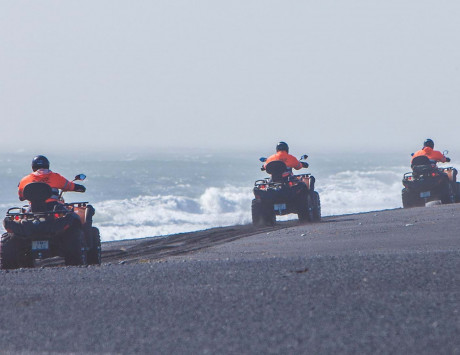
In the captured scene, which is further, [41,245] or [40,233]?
[41,245]

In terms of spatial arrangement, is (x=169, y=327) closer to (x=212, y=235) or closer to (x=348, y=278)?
(x=348, y=278)

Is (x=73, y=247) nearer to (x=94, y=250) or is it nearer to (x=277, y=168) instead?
(x=94, y=250)

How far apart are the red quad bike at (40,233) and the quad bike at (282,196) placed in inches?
333

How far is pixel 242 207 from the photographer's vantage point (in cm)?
4659

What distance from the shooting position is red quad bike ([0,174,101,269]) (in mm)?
12531

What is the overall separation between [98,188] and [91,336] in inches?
2159

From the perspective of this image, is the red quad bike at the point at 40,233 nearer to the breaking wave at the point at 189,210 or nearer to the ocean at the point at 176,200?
the ocean at the point at 176,200

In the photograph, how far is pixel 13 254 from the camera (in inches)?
503

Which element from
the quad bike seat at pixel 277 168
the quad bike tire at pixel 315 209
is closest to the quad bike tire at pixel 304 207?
the quad bike tire at pixel 315 209

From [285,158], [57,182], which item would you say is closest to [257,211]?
[285,158]

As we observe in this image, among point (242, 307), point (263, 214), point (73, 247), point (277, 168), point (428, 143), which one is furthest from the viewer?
point (428, 143)

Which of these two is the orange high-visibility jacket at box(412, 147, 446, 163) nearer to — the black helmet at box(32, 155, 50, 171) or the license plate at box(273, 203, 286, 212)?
the license plate at box(273, 203, 286, 212)

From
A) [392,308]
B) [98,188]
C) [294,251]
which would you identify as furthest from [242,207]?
[392,308]

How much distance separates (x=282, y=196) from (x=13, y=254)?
915 cm
